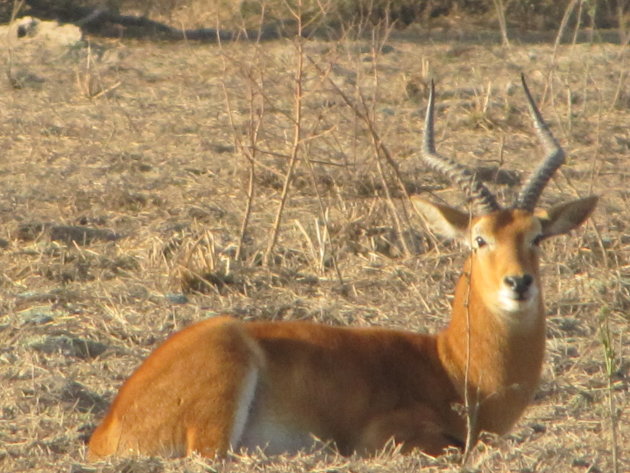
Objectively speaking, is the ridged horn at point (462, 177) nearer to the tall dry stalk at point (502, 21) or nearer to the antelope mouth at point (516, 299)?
the antelope mouth at point (516, 299)

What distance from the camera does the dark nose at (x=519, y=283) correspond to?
18.0ft

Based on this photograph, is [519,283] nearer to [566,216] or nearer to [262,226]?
[566,216]

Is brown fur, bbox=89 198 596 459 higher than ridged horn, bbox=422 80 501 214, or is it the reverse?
ridged horn, bbox=422 80 501 214

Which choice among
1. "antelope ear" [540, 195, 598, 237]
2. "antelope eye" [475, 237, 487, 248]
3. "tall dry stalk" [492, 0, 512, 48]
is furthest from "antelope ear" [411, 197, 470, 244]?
"tall dry stalk" [492, 0, 512, 48]

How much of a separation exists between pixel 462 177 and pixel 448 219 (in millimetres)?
228

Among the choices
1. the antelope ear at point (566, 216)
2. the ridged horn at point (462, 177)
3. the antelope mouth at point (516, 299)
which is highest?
the ridged horn at point (462, 177)

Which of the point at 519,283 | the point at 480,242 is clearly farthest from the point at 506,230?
the point at 519,283

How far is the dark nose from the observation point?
548cm

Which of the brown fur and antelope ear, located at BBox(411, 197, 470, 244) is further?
antelope ear, located at BBox(411, 197, 470, 244)

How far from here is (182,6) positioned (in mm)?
18359

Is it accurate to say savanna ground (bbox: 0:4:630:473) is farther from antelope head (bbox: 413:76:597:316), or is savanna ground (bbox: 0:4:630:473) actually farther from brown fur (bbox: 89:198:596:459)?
antelope head (bbox: 413:76:597:316)

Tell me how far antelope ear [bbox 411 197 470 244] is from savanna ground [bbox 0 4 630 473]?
688 mm

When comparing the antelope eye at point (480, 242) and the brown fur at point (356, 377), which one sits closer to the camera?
the brown fur at point (356, 377)

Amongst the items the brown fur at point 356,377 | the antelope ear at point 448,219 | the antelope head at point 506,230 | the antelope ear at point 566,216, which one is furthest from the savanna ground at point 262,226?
the antelope ear at point 448,219
